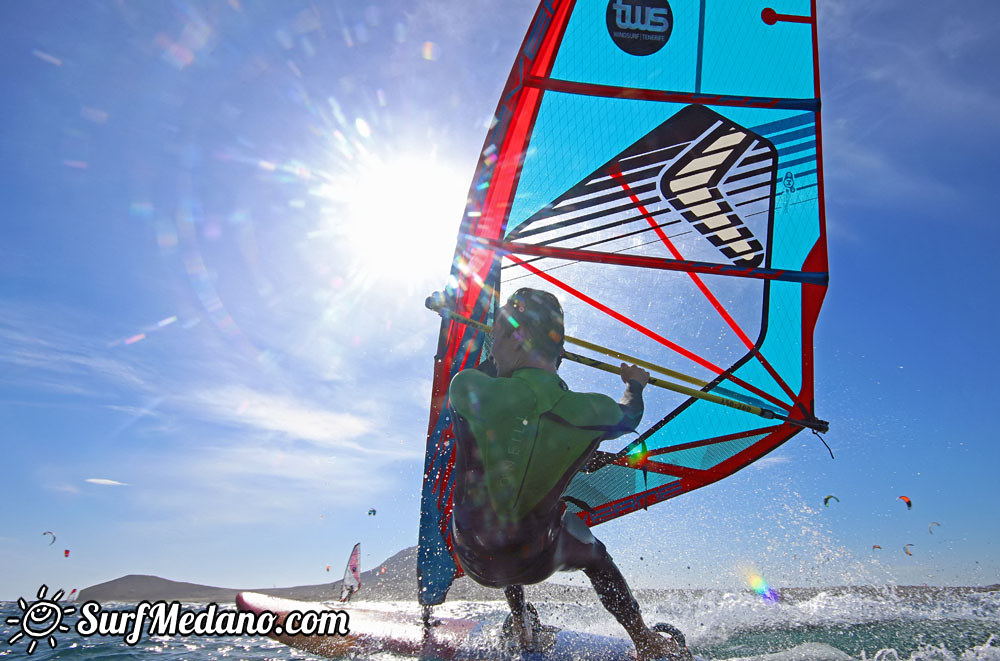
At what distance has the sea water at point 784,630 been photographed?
2.93 meters

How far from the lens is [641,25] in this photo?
178 inches

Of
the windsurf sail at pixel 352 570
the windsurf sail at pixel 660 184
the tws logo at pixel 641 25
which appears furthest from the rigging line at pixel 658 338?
the windsurf sail at pixel 352 570

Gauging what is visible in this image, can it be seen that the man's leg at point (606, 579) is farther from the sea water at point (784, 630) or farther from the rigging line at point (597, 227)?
the rigging line at point (597, 227)

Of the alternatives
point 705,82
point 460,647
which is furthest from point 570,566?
point 705,82

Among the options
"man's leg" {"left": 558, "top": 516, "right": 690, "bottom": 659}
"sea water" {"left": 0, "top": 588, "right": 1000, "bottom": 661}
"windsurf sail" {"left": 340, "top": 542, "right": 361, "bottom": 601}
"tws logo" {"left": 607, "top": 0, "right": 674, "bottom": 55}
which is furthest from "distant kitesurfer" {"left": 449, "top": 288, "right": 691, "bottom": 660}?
"windsurf sail" {"left": 340, "top": 542, "right": 361, "bottom": 601}

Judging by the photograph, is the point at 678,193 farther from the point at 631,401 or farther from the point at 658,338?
the point at 631,401

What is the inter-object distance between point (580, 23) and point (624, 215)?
5.11 ft

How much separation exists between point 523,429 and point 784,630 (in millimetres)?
3331

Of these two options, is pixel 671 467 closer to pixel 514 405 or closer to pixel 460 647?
pixel 460 647

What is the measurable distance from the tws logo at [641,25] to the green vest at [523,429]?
369 cm

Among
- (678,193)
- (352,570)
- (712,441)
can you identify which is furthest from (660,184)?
(352,570)

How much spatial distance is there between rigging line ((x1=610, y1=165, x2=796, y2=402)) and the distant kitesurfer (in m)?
2.77

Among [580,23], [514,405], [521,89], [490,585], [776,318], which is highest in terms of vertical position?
[580,23]

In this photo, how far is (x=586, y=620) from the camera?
4.44 m
